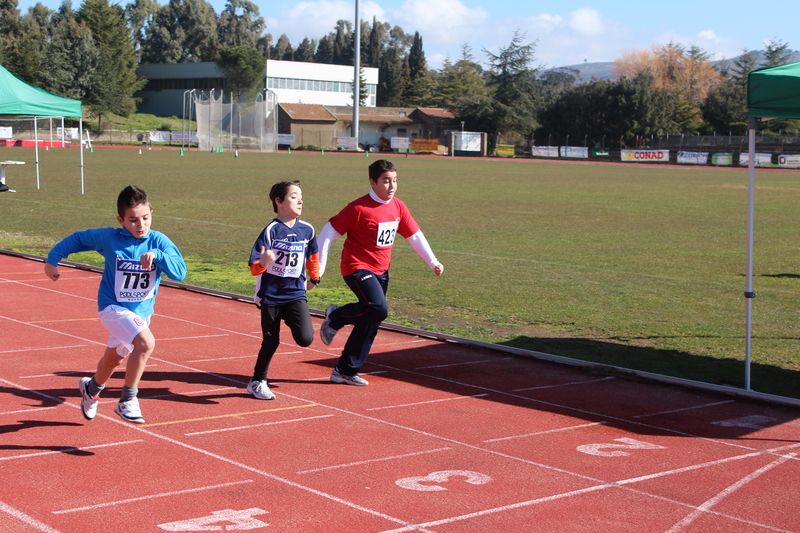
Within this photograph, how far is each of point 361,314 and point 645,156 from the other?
7647 centimetres

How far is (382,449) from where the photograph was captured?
5.47 meters

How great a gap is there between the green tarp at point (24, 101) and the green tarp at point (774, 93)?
16389mm

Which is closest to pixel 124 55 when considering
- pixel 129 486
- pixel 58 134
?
pixel 58 134

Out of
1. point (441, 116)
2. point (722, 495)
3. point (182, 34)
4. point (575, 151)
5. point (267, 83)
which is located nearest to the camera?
point (722, 495)

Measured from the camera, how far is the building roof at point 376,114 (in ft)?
353

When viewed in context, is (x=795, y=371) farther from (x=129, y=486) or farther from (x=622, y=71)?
(x=622, y=71)

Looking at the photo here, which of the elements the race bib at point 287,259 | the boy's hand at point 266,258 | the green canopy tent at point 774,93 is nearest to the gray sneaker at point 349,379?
the race bib at point 287,259

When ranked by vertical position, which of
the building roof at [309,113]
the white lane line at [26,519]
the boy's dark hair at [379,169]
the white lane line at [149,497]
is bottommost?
the white lane line at [149,497]

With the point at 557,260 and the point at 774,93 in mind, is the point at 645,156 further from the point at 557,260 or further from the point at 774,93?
the point at 774,93

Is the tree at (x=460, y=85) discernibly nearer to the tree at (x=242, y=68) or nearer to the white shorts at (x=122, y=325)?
the tree at (x=242, y=68)

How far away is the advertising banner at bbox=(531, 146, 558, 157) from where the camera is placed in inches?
3497

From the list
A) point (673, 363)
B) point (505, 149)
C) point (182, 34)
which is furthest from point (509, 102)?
point (673, 363)

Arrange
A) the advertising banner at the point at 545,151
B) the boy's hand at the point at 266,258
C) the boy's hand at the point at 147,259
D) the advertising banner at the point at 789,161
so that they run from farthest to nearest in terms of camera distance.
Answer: the advertising banner at the point at 545,151
the advertising banner at the point at 789,161
the boy's hand at the point at 266,258
the boy's hand at the point at 147,259

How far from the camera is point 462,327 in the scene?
9.76m
